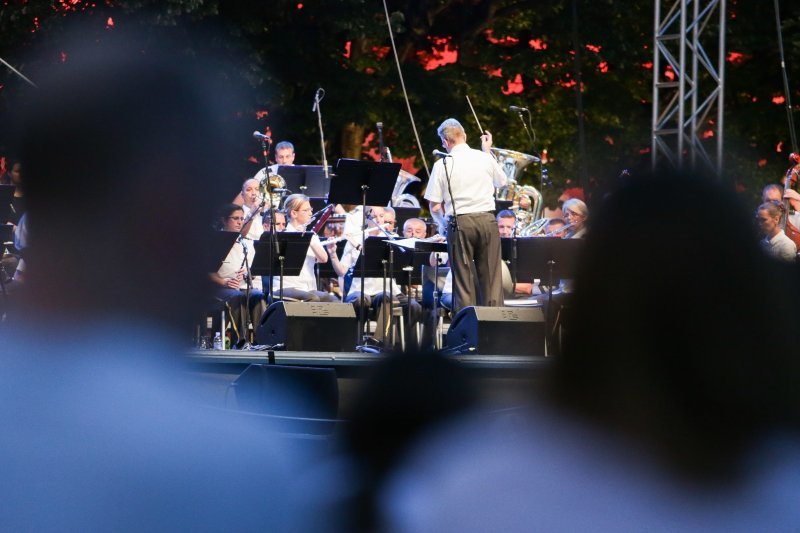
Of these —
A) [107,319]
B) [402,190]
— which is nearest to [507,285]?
[402,190]

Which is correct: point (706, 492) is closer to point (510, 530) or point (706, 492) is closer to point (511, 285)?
point (510, 530)

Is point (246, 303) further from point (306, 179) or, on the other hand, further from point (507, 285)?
point (507, 285)

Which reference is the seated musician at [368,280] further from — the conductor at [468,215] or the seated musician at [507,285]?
the conductor at [468,215]

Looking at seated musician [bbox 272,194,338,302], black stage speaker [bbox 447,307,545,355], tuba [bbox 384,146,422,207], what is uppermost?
A: tuba [bbox 384,146,422,207]

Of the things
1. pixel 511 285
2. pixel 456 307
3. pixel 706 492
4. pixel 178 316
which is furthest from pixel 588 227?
pixel 511 285

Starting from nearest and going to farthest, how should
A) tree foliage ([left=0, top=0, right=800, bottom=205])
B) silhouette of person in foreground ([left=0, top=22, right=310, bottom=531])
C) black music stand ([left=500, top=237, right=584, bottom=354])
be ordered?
1. silhouette of person in foreground ([left=0, top=22, right=310, bottom=531])
2. black music stand ([left=500, top=237, right=584, bottom=354])
3. tree foliage ([left=0, top=0, right=800, bottom=205])

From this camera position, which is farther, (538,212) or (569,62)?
(569,62)

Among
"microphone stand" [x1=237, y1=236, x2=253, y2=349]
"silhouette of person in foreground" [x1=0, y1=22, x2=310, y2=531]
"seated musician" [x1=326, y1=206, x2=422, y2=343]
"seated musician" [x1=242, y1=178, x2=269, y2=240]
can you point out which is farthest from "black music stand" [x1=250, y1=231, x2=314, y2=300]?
"silhouette of person in foreground" [x1=0, y1=22, x2=310, y2=531]

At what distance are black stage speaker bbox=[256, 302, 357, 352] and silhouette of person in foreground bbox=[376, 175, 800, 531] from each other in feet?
21.2

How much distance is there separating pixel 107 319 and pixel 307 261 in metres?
8.82

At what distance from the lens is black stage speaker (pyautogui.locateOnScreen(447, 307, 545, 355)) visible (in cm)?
782

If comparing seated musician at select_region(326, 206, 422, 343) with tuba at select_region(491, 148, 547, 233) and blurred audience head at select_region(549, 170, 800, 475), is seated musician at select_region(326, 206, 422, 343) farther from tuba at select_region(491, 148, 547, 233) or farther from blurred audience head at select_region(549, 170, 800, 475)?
blurred audience head at select_region(549, 170, 800, 475)

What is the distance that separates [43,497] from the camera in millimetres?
1379

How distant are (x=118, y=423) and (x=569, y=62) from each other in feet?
58.9
